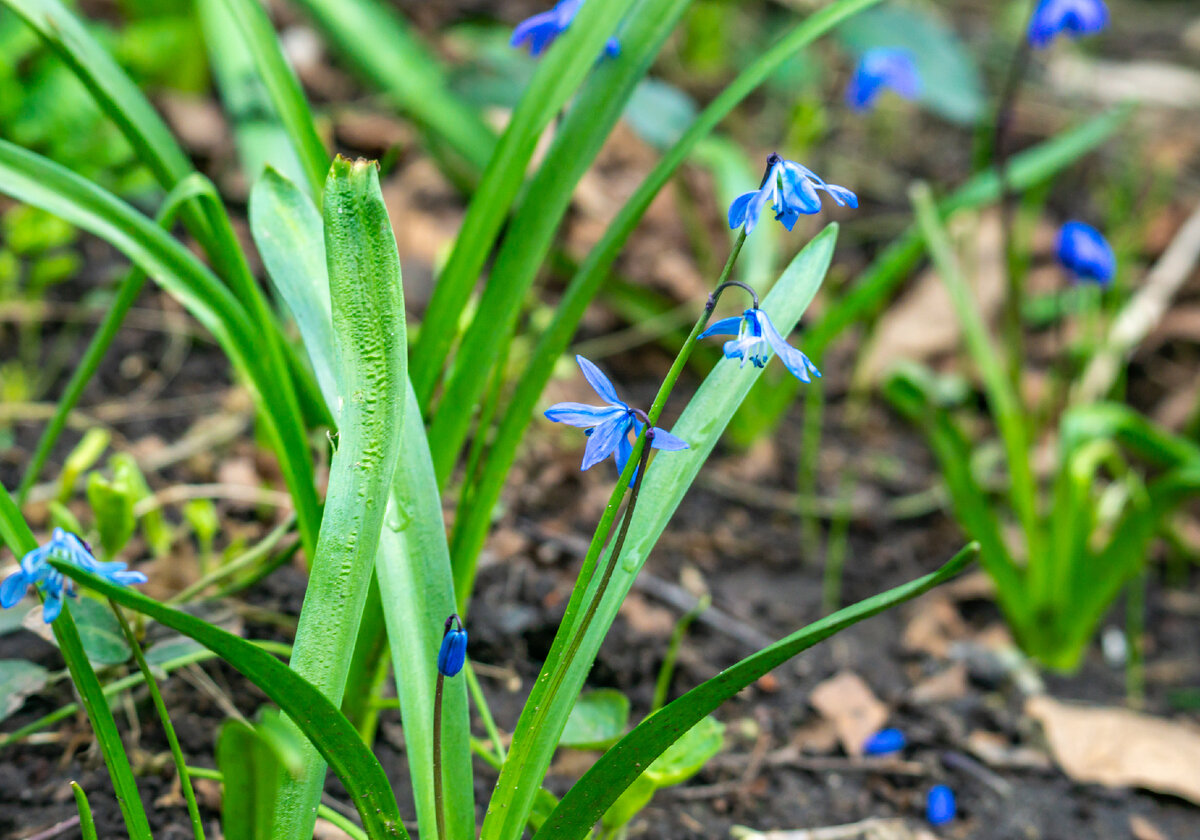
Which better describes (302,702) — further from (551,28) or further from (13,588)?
(551,28)

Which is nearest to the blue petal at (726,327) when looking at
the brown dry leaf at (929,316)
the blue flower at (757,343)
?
the blue flower at (757,343)

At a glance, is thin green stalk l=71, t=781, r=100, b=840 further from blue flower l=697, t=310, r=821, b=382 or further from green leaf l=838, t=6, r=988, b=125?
green leaf l=838, t=6, r=988, b=125

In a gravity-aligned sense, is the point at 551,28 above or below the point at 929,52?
below

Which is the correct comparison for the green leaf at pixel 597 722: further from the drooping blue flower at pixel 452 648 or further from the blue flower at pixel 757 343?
the blue flower at pixel 757 343

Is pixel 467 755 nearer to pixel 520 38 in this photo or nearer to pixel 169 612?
pixel 169 612

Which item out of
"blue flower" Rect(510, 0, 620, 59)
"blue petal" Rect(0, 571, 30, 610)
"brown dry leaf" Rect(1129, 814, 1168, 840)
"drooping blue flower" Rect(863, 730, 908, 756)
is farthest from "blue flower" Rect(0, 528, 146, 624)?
"brown dry leaf" Rect(1129, 814, 1168, 840)

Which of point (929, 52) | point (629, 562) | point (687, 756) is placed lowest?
point (687, 756)

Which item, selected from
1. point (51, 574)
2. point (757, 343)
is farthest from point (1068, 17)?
point (51, 574)
